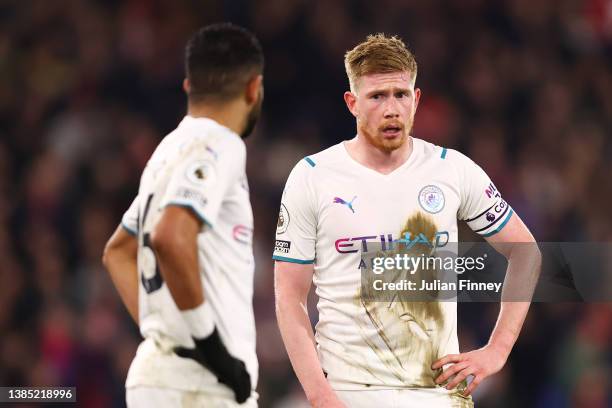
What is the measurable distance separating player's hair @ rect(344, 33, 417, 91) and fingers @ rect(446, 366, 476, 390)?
1494 millimetres

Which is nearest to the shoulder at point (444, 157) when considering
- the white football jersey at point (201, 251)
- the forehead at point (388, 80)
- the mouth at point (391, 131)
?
the mouth at point (391, 131)

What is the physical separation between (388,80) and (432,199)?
2.09 feet

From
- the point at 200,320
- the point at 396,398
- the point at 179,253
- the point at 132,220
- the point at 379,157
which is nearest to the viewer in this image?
the point at 179,253

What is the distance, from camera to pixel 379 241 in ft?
17.7

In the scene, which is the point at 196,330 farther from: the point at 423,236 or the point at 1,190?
the point at 1,190

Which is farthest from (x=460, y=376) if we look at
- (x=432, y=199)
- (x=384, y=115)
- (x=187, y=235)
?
(x=187, y=235)

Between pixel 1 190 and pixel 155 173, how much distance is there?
7.16m

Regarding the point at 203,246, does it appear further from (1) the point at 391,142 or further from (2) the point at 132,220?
(1) the point at 391,142

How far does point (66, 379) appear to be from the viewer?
9281 millimetres

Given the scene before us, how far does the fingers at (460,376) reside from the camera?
5.33 m

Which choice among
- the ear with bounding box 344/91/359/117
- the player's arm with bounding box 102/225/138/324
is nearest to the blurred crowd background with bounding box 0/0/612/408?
the ear with bounding box 344/91/359/117

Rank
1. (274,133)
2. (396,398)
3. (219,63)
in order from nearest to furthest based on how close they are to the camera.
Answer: (219,63) < (396,398) < (274,133)

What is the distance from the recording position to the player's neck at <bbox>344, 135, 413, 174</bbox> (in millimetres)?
5574

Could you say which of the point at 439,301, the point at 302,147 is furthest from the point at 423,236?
the point at 302,147
